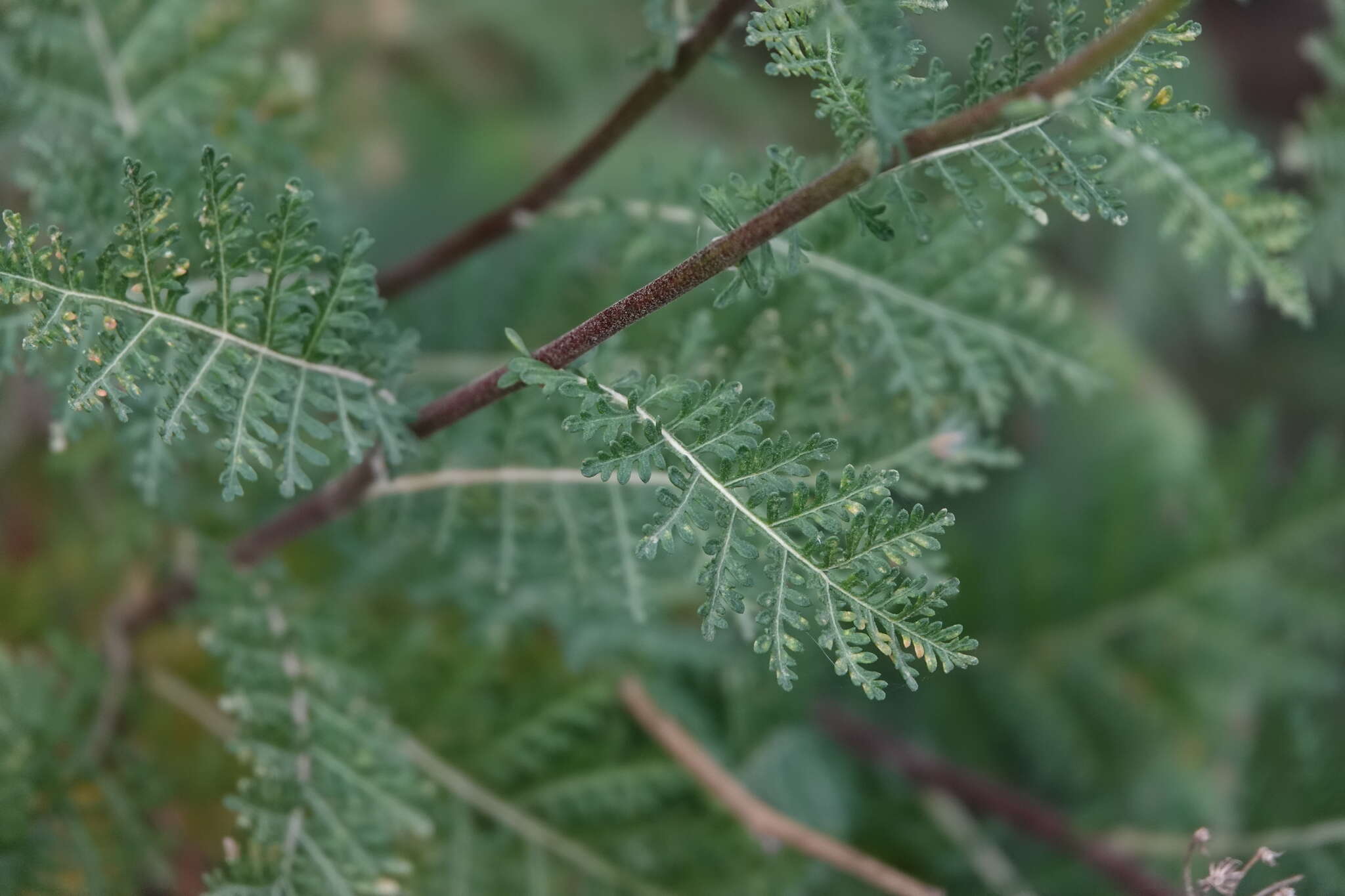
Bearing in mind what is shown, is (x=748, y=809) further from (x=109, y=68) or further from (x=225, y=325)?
(x=109, y=68)

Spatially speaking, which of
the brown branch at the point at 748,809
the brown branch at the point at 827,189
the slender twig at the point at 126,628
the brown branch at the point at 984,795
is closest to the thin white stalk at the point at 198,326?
the brown branch at the point at 827,189

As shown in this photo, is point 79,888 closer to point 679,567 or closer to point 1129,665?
point 679,567

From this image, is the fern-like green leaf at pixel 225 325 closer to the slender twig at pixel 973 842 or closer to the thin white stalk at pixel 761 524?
the thin white stalk at pixel 761 524

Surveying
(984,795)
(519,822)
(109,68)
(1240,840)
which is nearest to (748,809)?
(519,822)

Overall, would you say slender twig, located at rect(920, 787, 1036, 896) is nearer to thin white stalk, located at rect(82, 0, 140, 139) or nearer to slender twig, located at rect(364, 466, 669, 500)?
slender twig, located at rect(364, 466, 669, 500)

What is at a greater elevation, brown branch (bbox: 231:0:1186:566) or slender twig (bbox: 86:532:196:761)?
slender twig (bbox: 86:532:196:761)

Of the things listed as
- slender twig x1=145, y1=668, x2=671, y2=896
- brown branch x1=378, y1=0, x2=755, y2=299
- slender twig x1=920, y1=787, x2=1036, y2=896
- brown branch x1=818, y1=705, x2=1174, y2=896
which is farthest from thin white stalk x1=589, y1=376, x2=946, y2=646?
slender twig x1=920, y1=787, x2=1036, y2=896
